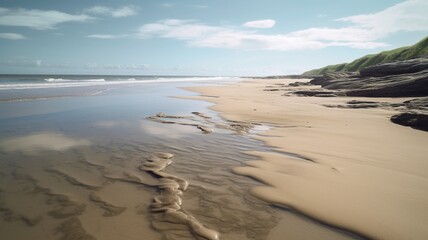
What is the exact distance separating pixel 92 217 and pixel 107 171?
1795mm

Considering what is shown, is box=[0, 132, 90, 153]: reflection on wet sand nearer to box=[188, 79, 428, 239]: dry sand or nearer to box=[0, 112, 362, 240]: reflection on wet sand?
box=[0, 112, 362, 240]: reflection on wet sand

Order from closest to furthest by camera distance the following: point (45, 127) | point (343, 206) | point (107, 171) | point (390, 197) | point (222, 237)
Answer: point (222, 237)
point (343, 206)
point (390, 197)
point (107, 171)
point (45, 127)

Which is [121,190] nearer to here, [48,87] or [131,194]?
[131,194]

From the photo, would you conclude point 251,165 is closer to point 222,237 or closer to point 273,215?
point 273,215

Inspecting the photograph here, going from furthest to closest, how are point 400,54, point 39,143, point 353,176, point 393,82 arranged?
1. point 400,54
2. point 393,82
3. point 39,143
4. point 353,176

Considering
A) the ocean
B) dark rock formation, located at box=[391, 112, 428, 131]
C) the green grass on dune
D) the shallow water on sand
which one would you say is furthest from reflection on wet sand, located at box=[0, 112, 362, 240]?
the green grass on dune

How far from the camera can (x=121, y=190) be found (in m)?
4.39

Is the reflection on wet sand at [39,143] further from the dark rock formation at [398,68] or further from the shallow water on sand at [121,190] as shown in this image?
the dark rock formation at [398,68]

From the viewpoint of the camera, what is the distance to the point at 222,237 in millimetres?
3170

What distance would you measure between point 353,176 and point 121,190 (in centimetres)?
439

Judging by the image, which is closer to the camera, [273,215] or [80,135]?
[273,215]

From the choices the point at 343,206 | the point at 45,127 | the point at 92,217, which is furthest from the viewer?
the point at 45,127

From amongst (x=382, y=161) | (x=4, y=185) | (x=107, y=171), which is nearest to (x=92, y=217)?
(x=107, y=171)

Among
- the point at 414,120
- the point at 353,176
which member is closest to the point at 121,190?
the point at 353,176
